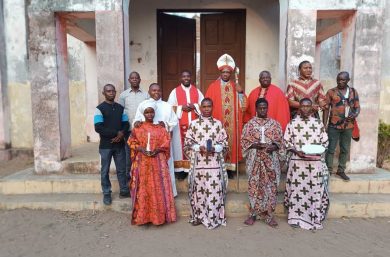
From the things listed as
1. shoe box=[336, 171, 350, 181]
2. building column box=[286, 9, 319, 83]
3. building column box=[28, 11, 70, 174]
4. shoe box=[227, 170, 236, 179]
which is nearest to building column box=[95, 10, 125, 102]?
building column box=[28, 11, 70, 174]

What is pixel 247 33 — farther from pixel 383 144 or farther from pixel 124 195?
pixel 124 195

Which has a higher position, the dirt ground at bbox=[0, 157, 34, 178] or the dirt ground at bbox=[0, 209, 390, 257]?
the dirt ground at bbox=[0, 157, 34, 178]

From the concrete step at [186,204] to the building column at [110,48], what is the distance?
5.69 ft

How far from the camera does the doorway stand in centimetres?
860

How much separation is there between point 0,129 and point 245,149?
6.62 m

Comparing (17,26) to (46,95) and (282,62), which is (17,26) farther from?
(282,62)

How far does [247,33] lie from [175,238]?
231 inches

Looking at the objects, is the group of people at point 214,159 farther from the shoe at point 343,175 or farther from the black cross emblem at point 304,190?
the shoe at point 343,175

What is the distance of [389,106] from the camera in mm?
8297

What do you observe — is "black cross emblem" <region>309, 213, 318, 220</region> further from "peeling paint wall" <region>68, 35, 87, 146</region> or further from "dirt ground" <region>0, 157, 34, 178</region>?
"peeling paint wall" <region>68, 35, 87, 146</region>

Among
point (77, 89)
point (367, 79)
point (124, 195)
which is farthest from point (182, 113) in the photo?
point (77, 89)

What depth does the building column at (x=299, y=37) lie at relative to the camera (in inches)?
217

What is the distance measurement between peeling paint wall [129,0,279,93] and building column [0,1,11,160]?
3.18 metres

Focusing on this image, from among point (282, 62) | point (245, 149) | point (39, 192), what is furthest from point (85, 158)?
point (282, 62)
